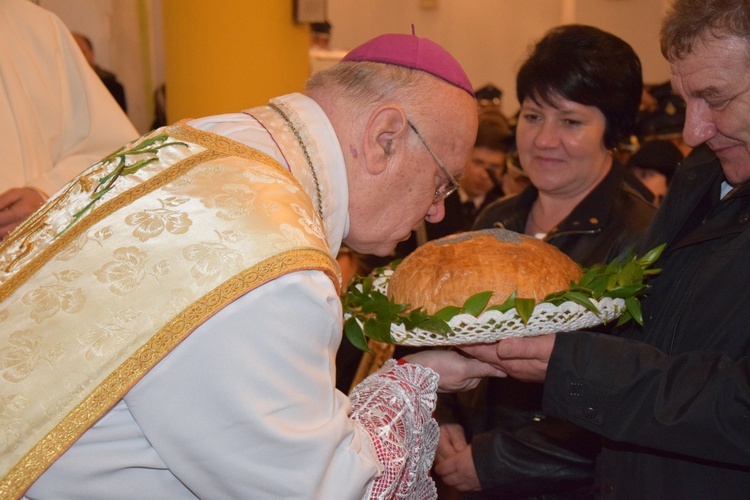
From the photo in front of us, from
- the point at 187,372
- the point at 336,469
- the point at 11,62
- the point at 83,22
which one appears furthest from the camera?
the point at 83,22

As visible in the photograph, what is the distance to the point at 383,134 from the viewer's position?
79.7 inches

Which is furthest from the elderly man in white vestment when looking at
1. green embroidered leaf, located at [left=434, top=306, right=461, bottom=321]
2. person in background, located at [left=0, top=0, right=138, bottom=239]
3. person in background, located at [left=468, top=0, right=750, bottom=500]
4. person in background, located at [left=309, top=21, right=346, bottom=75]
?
person in background, located at [left=309, top=21, right=346, bottom=75]

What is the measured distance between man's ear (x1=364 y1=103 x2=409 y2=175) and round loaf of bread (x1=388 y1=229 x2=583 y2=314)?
37 centimetres

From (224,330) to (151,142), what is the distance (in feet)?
1.81

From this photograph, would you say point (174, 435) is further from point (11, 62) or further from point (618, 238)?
point (11, 62)

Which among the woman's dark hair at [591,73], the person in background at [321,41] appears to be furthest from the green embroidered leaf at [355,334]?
the person in background at [321,41]

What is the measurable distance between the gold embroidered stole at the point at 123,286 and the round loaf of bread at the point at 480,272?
58 cm

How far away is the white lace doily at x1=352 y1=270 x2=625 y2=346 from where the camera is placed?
214 centimetres

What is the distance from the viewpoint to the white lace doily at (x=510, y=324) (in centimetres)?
214

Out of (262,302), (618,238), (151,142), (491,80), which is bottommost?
(491,80)

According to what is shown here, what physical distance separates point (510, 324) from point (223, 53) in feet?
11.7

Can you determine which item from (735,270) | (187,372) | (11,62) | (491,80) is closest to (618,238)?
(735,270)

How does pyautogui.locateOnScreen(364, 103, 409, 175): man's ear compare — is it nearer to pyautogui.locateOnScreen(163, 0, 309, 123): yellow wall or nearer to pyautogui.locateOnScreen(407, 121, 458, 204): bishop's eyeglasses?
pyautogui.locateOnScreen(407, 121, 458, 204): bishop's eyeglasses

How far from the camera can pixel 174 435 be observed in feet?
5.12
